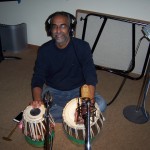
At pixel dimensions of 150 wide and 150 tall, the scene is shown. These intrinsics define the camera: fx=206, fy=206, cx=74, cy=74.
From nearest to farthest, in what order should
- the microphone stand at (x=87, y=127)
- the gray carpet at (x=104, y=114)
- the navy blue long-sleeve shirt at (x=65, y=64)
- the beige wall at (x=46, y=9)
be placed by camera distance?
the microphone stand at (x=87, y=127) < the navy blue long-sleeve shirt at (x=65, y=64) < the gray carpet at (x=104, y=114) < the beige wall at (x=46, y=9)

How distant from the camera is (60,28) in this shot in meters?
1.50

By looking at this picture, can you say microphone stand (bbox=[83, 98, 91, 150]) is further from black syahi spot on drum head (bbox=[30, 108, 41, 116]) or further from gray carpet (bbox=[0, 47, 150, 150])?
gray carpet (bbox=[0, 47, 150, 150])

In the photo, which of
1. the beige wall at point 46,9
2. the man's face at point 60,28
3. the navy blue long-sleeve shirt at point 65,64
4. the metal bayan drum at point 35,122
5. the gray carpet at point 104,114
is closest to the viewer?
the metal bayan drum at point 35,122

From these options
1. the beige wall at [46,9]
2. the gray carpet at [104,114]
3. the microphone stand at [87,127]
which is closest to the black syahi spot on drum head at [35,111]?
the gray carpet at [104,114]

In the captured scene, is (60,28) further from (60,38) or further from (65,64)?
(65,64)

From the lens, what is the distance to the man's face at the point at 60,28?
4.86ft

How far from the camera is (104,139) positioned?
5.82 feet

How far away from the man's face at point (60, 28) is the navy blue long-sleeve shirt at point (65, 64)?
0.12 m

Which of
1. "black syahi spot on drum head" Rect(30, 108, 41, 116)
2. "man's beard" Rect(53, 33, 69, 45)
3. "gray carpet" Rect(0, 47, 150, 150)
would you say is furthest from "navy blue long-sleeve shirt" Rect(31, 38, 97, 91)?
"gray carpet" Rect(0, 47, 150, 150)

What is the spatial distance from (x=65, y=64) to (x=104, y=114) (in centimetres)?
71

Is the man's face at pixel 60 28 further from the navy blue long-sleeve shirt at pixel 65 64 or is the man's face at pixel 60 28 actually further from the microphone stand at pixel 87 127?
the microphone stand at pixel 87 127

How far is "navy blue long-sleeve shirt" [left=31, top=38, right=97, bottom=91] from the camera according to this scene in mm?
1602

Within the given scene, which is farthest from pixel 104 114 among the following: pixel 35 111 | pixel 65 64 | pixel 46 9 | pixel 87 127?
pixel 46 9

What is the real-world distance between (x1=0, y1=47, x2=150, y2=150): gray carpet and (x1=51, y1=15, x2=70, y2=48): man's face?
2.71ft
